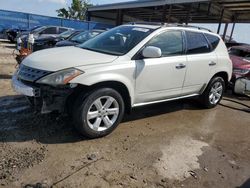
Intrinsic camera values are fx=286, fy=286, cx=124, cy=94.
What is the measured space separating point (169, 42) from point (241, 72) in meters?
4.41

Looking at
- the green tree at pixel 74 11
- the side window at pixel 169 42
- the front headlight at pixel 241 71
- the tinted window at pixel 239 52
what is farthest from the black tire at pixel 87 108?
the green tree at pixel 74 11

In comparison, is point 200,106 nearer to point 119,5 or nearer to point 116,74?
point 116,74

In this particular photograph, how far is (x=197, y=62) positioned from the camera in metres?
5.68

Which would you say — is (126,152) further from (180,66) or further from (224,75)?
(224,75)

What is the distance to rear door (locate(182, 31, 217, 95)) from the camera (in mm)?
5570

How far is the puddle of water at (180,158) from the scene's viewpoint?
3.72 meters

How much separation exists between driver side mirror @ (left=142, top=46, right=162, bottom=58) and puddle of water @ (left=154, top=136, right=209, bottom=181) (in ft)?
4.70

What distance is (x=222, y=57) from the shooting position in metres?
6.41

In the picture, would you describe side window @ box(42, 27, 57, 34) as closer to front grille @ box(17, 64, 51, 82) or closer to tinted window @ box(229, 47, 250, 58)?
tinted window @ box(229, 47, 250, 58)

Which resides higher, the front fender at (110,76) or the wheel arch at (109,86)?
the front fender at (110,76)

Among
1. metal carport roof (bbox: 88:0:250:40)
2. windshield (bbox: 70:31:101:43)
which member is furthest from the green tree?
windshield (bbox: 70:31:101:43)

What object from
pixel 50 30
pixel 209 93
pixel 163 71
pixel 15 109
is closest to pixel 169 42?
pixel 163 71

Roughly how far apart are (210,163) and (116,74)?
1883 mm

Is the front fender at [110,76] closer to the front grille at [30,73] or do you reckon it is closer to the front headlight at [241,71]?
the front grille at [30,73]
